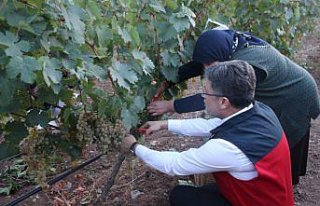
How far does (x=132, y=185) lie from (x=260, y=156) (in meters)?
1.63

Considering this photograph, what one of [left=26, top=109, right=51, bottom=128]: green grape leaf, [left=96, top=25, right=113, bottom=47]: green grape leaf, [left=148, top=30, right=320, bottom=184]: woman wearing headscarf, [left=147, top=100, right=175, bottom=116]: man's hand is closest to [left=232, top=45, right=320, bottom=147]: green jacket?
[left=148, top=30, right=320, bottom=184]: woman wearing headscarf

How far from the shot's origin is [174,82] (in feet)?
10.4

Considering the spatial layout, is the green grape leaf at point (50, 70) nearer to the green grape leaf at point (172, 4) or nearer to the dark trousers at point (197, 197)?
the green grape leaf at point (172, 4)

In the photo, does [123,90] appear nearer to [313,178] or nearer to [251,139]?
[251,139]

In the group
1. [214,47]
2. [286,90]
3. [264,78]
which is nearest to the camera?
[214,47]

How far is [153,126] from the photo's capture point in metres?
2.99

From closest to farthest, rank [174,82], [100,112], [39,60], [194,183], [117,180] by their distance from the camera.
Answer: [39,60] → [100,112] → [174,82] → [194,183] → [117,180]

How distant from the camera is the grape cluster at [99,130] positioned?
2475 mm

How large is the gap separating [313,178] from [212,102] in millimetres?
2105

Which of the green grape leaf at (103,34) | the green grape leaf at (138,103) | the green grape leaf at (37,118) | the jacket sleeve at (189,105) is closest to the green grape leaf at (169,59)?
the jacket sleeve at (189,105)

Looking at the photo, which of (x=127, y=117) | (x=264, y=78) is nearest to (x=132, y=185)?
(x=264, y=78)

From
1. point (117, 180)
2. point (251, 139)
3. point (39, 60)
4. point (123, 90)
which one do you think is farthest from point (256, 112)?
point (117, 180)

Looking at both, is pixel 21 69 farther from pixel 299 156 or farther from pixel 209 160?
pixel 299 156

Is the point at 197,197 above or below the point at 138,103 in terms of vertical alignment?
below
